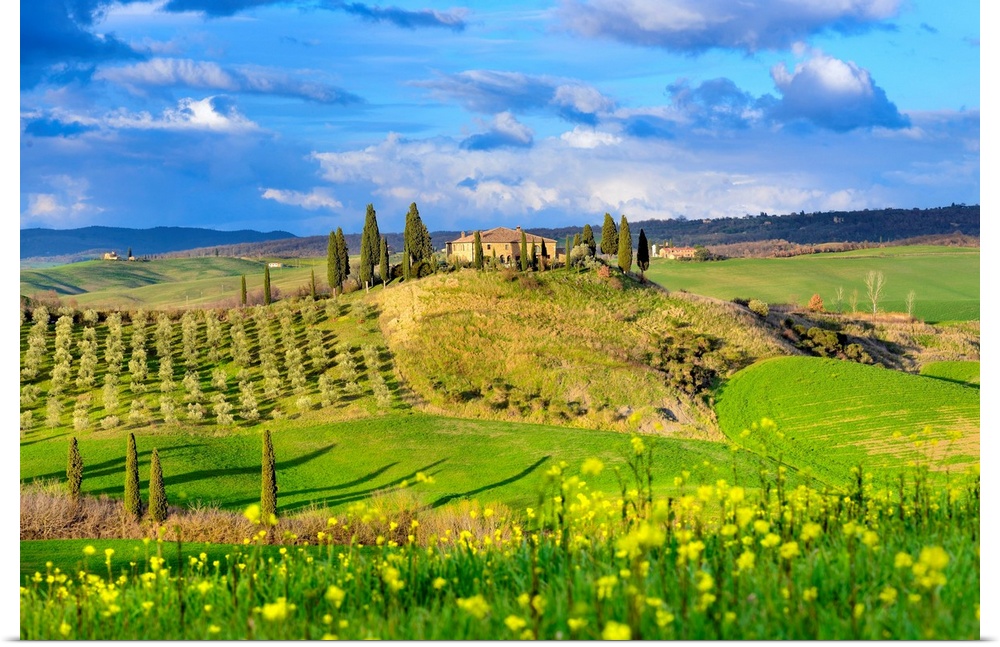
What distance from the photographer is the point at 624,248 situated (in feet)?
176

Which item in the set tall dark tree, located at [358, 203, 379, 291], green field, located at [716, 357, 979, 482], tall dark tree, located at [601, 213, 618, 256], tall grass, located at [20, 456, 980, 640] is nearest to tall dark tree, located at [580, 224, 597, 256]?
tall dark tree, located at [601, 213, 618, 256]

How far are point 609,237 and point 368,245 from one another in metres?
15.7

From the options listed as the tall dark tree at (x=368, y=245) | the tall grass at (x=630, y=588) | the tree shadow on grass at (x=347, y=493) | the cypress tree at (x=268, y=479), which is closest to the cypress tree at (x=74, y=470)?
the tree shadow on grass at (x=347, y=493)

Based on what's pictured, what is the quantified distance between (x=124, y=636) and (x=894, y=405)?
104 feet

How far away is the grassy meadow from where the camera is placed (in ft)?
21.1

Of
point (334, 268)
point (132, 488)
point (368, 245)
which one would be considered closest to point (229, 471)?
point (132, 488)

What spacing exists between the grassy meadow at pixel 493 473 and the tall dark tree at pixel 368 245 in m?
2.92

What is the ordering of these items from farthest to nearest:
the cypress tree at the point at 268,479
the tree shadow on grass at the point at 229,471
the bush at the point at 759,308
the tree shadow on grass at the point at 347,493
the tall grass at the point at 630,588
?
the bush at the point at 759,308
the tree shadow on grass at the point at 229,471
the tree shadow on grass at the point at 347,493
the cypress tree at the point at 268,479
the tall grass at the point at 630,588

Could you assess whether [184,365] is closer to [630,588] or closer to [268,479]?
[268,479]

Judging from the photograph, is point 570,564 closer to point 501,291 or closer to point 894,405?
point 894,405

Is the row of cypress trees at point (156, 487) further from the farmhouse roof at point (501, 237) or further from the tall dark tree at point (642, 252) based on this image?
the farmhouse roof at point (501, 237)

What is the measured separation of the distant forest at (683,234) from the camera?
2968 inches

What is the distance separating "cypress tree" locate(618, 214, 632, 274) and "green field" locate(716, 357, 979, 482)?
14.8m

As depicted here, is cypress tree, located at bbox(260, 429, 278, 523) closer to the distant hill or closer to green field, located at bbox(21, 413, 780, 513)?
green field, located at bbox(21, 413, 780, 513)
